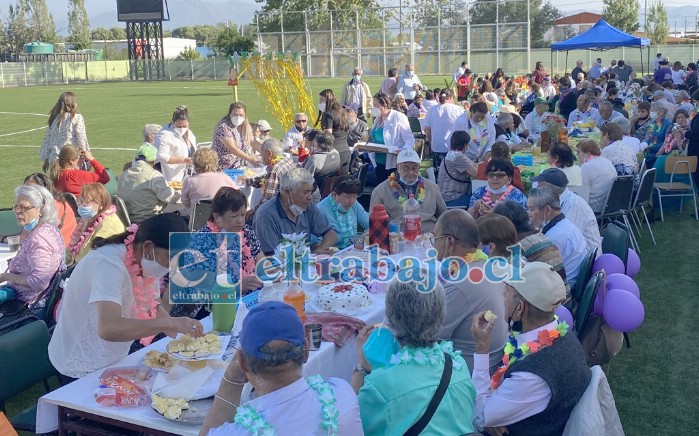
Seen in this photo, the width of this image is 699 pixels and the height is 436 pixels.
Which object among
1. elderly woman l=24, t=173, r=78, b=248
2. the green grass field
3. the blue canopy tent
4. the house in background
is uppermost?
the house in background

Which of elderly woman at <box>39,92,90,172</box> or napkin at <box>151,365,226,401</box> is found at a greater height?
elderly woman at <box>39,92,90,172</box>

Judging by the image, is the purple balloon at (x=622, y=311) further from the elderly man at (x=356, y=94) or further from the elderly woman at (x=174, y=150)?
the elderly man at (x=356, y=94)

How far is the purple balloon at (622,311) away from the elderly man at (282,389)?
2.42m

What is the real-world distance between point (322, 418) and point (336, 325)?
155 centimetres

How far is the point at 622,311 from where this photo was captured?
4.29 metres

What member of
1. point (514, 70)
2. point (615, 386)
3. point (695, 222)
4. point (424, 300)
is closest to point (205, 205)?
point (615, 386)

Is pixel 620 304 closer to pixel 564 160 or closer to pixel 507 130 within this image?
pixel 564 160

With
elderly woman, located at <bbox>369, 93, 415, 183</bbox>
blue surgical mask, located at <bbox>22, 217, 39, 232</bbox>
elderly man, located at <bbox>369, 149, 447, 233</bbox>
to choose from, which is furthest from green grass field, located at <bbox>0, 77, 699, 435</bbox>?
elderly woman, located at <bbox>369, 93, 415, 183</bbox>

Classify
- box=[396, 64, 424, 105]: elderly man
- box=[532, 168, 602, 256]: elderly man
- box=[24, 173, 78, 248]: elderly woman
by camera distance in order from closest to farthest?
box=[532, 168, 602, 256]: elderly man → box=[24, 173, 78, 248]: elderly woman → box=[396, 64, 424, 105]: elderly man

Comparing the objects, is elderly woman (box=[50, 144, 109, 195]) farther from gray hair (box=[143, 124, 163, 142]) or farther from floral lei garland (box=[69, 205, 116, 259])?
floral lei garland (box=[69, 205, 116, 259])

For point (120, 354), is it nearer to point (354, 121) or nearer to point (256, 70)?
point (354, 121)

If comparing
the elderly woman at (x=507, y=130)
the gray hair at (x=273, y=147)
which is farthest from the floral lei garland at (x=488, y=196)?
the elderly woman at (x=507, y=130)

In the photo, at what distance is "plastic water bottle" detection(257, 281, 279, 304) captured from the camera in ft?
14.0

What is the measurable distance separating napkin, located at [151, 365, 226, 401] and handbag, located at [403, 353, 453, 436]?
946mm
